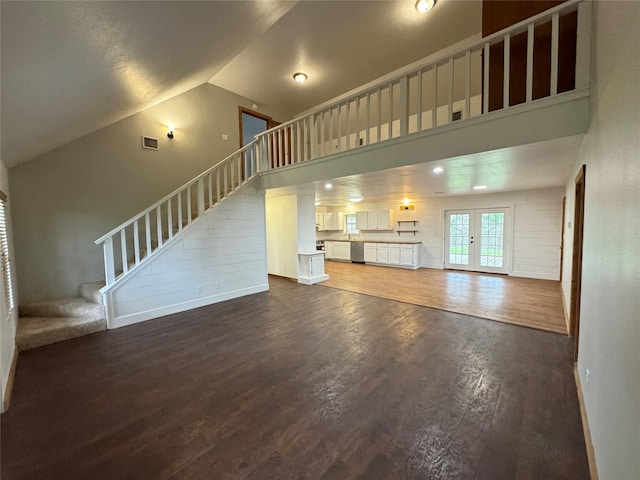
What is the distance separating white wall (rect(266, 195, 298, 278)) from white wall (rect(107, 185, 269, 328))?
3.52 feet

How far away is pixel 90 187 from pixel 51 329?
2.42 m

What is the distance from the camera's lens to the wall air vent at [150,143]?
520cm

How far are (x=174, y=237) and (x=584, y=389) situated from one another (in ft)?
16.9

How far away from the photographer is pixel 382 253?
29.9 feet

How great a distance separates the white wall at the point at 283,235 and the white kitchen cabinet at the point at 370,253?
3.47 metres

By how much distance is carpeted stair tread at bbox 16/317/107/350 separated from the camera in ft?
10.6

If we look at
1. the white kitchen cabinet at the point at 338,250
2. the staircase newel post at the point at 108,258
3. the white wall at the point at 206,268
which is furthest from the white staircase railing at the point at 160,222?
the white kitchen cabinet at the point at 338,250

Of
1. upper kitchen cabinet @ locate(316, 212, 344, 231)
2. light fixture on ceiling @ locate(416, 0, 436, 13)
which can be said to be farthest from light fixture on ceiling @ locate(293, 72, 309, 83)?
upper kitchen cabinet @ locate(316, 212, 344, 231)

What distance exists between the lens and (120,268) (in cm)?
472

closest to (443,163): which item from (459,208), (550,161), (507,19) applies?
(550,161)

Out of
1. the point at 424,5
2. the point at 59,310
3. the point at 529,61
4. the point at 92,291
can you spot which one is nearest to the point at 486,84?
the point at 529,61

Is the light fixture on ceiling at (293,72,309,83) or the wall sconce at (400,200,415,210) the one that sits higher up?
the light fixture on ceiling at (293,72,309,83)

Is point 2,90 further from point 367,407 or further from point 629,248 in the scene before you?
point 629,248

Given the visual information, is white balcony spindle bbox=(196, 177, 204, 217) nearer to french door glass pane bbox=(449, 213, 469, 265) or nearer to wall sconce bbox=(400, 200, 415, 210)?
wall sconce bbox=(400, 200, 415, 210)
